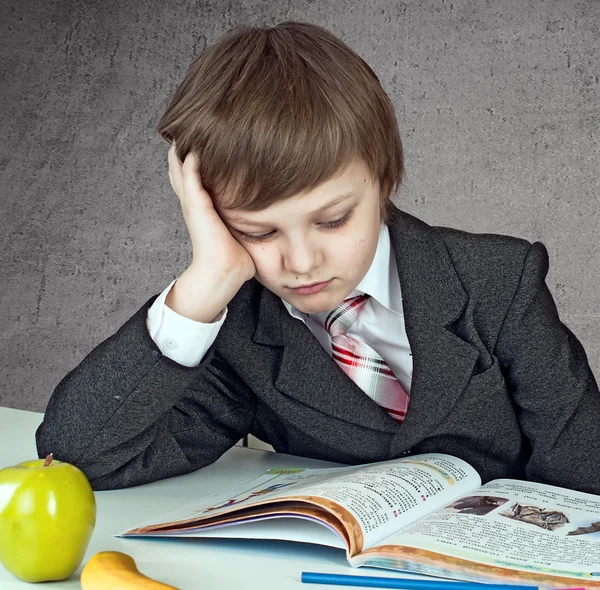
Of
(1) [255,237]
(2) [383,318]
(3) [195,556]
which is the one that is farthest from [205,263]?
(3) [195,556]

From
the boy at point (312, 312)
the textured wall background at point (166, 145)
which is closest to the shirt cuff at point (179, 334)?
the boy at point (312, 312)

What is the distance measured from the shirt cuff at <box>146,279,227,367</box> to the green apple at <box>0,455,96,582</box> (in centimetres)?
34

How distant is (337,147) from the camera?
103cm

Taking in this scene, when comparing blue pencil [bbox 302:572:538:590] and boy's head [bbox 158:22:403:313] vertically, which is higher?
boy's head [bbox 158:22:403:313]

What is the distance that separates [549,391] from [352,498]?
417 mm

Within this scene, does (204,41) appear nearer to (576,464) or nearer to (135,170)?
(135,170)

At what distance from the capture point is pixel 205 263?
1.10 metres

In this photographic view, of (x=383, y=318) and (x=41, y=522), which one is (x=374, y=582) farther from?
(x=383, y=318)

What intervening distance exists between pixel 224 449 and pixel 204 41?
2123 millimetres

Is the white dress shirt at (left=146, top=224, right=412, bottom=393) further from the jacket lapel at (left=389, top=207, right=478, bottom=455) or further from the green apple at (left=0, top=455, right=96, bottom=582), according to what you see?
the green apple at (left=0, top=455, right=96, bottom=582)

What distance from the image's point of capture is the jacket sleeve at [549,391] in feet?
3.64

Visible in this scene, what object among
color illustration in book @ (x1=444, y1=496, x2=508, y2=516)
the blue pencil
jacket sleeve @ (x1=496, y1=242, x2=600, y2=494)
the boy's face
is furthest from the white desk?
jacket sleeve @ (x1=496, y1=242, x2=600, y2=494)

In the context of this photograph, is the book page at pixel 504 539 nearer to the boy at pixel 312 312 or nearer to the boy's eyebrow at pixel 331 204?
the boy at pixel 312 312

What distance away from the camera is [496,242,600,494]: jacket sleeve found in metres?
1.11
